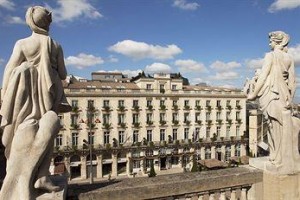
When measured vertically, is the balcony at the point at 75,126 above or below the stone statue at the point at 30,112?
below

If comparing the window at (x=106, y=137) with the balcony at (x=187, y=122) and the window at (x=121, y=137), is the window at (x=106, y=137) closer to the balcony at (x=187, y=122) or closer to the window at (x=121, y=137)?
the window at (x=121, y=137)

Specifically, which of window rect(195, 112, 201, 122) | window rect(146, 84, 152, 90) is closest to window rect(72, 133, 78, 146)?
window rect(146, 84, 152, 90)

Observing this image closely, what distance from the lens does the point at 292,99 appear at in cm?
Answer: 566

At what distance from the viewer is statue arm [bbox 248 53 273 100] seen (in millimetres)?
5574

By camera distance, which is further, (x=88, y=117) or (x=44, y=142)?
(x=88, y=117)

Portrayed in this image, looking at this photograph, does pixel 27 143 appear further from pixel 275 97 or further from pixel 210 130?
pixel 210 130

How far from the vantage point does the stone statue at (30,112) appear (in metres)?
3.71

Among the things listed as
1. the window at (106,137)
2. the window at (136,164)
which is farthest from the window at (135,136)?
the window at (106,137)

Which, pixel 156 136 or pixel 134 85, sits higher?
pixel 134 85

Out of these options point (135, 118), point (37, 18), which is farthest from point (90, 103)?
point (37, 18)

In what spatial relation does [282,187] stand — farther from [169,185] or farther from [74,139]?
[74,139]

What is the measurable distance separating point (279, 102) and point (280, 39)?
3.72ft

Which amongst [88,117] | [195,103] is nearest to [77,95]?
[88,117]

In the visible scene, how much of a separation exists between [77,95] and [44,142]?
41.0m
